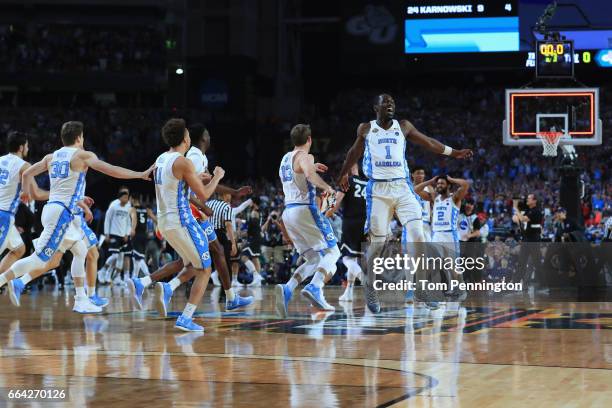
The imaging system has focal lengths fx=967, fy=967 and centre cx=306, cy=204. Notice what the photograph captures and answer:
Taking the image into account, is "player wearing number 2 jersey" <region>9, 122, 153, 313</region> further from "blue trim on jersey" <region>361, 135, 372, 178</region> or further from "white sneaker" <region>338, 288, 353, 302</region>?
"white sneaker" <region>338, 288, 353, 302</region>

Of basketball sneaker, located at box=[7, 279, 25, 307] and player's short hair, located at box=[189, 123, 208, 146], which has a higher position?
player's short hair, located at box=[189, 123, 208, 146]

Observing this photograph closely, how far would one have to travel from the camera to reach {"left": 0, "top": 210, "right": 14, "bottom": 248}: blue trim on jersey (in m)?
11.9

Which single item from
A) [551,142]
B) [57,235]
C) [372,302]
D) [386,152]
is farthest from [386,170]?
[551,142]

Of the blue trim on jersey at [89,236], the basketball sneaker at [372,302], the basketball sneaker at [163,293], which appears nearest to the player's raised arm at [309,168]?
the basketball sneaker at [372,302]

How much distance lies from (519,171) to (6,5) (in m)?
23.5

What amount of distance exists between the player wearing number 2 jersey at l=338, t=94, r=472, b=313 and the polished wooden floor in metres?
1.09

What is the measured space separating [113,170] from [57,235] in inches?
51.9

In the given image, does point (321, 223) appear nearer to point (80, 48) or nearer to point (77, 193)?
point (77, 193)

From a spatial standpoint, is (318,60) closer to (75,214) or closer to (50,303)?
(50,303)

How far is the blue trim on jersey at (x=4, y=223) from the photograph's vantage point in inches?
467

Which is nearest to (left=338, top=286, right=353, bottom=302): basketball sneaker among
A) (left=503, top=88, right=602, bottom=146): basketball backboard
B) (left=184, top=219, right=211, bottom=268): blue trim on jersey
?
(left=184, top=219, right=211, bottom=268): blue trim on jersey

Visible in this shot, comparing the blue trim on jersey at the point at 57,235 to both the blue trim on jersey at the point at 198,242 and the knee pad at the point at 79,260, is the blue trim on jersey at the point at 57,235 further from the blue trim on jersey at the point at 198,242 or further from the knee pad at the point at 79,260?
the blue trim on jersey at the point at 198,242

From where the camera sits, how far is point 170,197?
9703mm

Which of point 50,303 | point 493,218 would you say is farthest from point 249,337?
point 493,218
